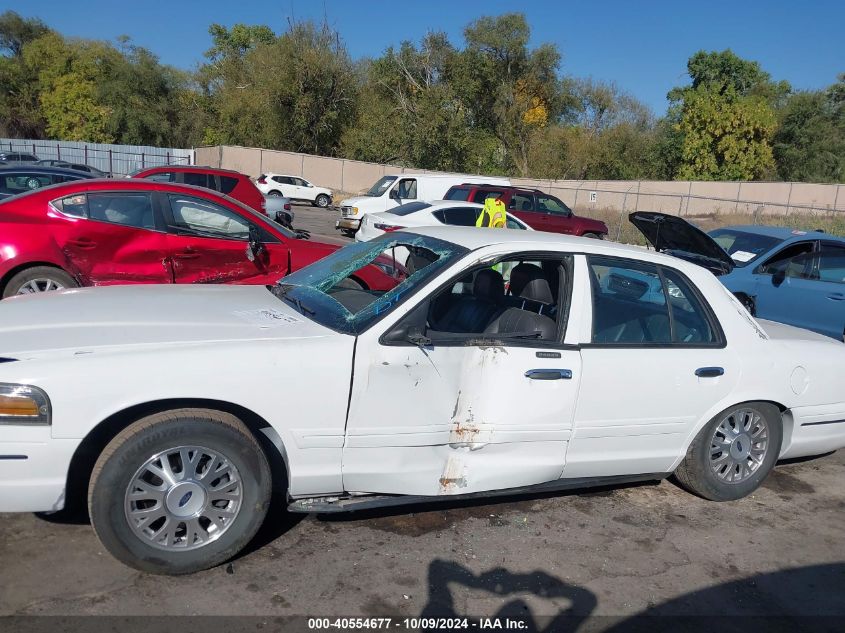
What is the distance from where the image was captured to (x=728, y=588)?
12.0ft

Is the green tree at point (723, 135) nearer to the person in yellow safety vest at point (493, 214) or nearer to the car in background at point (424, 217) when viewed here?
the car in background at point (424, 217)

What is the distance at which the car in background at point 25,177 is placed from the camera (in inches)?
562

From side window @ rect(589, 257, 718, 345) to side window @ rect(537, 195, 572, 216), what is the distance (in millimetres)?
16273

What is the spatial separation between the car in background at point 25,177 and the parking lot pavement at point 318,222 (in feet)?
19.9

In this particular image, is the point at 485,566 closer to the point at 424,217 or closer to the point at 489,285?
the point at 489,285

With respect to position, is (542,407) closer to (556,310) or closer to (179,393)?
(556,310)

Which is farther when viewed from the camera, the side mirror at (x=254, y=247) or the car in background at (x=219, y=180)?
the car in background at (x=219, y=180)

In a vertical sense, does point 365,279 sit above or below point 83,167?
below

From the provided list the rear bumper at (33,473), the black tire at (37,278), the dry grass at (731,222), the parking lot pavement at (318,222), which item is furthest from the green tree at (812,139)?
the rear bumper at (33,473)

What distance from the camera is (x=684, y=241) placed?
8.62m

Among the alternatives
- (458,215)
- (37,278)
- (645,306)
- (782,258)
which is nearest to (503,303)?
(645,306)

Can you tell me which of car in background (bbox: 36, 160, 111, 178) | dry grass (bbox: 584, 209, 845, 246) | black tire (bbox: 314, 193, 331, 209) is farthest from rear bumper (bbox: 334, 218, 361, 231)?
black tire (bbox: 314, 193, 331, 209)

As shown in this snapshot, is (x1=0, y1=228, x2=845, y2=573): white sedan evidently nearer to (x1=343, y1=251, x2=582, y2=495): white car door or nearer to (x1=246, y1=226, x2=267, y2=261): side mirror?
(x1=343, y1=251, x2=582, y2=495): white car door

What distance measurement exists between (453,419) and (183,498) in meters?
1.34
